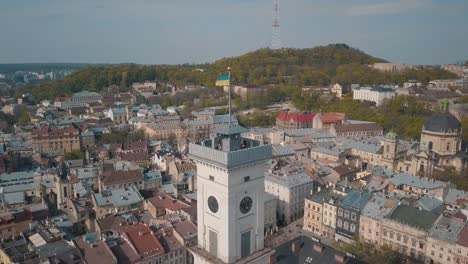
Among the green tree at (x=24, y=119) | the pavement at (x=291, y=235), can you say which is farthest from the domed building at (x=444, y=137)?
the green tree at (x=24, y=119)

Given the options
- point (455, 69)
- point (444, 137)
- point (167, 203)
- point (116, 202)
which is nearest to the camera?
point (167, 203)

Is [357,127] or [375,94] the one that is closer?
[357,127]

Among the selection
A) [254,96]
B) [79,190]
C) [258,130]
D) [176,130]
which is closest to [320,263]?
[79,190]

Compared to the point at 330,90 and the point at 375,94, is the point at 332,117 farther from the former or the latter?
the point at 330,90

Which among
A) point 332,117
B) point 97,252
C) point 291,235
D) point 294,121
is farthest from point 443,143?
point 97,252

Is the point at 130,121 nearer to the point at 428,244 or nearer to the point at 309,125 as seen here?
the point at 309,125
